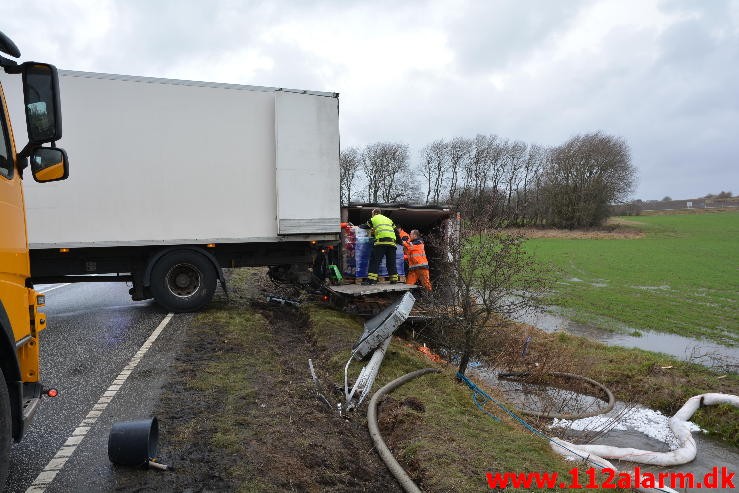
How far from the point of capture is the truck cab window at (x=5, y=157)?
282 cm

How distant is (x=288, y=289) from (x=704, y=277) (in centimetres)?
1655

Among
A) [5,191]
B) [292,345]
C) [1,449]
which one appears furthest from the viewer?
[292,345]

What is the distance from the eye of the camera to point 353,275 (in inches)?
391

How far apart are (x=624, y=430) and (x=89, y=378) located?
6.16m

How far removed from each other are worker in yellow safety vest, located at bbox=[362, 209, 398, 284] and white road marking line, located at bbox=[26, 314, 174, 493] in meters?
4.86

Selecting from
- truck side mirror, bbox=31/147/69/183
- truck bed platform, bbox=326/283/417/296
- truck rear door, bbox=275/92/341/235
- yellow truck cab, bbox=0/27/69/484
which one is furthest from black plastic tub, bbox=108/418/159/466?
truck bed platform, bbox=326/283/417/296

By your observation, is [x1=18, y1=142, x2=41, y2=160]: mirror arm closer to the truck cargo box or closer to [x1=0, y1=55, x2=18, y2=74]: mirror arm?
[x1=0, y1=55, x2=18, y2=74]: mirror arm

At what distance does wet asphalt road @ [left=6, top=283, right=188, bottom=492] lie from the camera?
3.29 metres

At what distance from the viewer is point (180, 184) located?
807cm

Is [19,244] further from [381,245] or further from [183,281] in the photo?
[381,245]

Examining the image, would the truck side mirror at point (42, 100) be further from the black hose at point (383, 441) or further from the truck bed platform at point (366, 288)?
the truck bed platform at point (366, 288)

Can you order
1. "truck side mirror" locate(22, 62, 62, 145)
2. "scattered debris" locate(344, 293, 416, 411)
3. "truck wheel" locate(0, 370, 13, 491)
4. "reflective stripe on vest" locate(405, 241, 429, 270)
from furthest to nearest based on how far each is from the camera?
"reflective stripe on vest" locate(405, 241, 429, 270) → "scattered debris" locate(344, 293, 416, 411) → "truck side mirror" locate(22, 62, 62, 145) → "truck wheel" locate(0, 370, 13, 491)

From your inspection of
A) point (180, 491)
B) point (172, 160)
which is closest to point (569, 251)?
point (172, 160)

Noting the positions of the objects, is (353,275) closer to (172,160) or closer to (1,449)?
(172,160)
